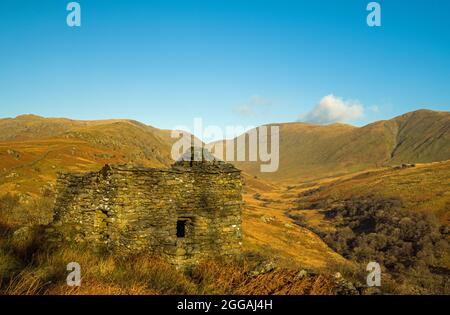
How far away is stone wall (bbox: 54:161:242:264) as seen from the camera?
909 centimetres

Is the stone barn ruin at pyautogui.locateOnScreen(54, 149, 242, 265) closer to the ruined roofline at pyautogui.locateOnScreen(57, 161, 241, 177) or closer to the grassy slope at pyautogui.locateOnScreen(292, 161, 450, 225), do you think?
the ruined roofline at pyautogui.locateOnScreen(57, 161, 241, 177)

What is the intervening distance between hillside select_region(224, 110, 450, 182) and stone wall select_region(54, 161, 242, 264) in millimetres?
123559

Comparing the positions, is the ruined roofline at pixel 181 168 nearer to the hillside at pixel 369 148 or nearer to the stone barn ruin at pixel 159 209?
the stone barn ruin at pixel 159 209

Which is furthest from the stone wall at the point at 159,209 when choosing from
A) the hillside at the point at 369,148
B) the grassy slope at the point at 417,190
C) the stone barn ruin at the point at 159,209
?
the hillside at the point at 369,148

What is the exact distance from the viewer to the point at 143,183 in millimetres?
9305

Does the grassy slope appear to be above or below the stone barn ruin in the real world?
below

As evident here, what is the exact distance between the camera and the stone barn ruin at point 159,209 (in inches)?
358

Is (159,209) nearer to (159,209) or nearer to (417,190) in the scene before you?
(159,209)

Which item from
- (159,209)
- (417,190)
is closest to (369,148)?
(417,190)

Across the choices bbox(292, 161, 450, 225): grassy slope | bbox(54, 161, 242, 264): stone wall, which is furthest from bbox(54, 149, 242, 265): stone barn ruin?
bbox(292, 161, 450, 225): grassy slope

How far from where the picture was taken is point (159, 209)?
371 inches
